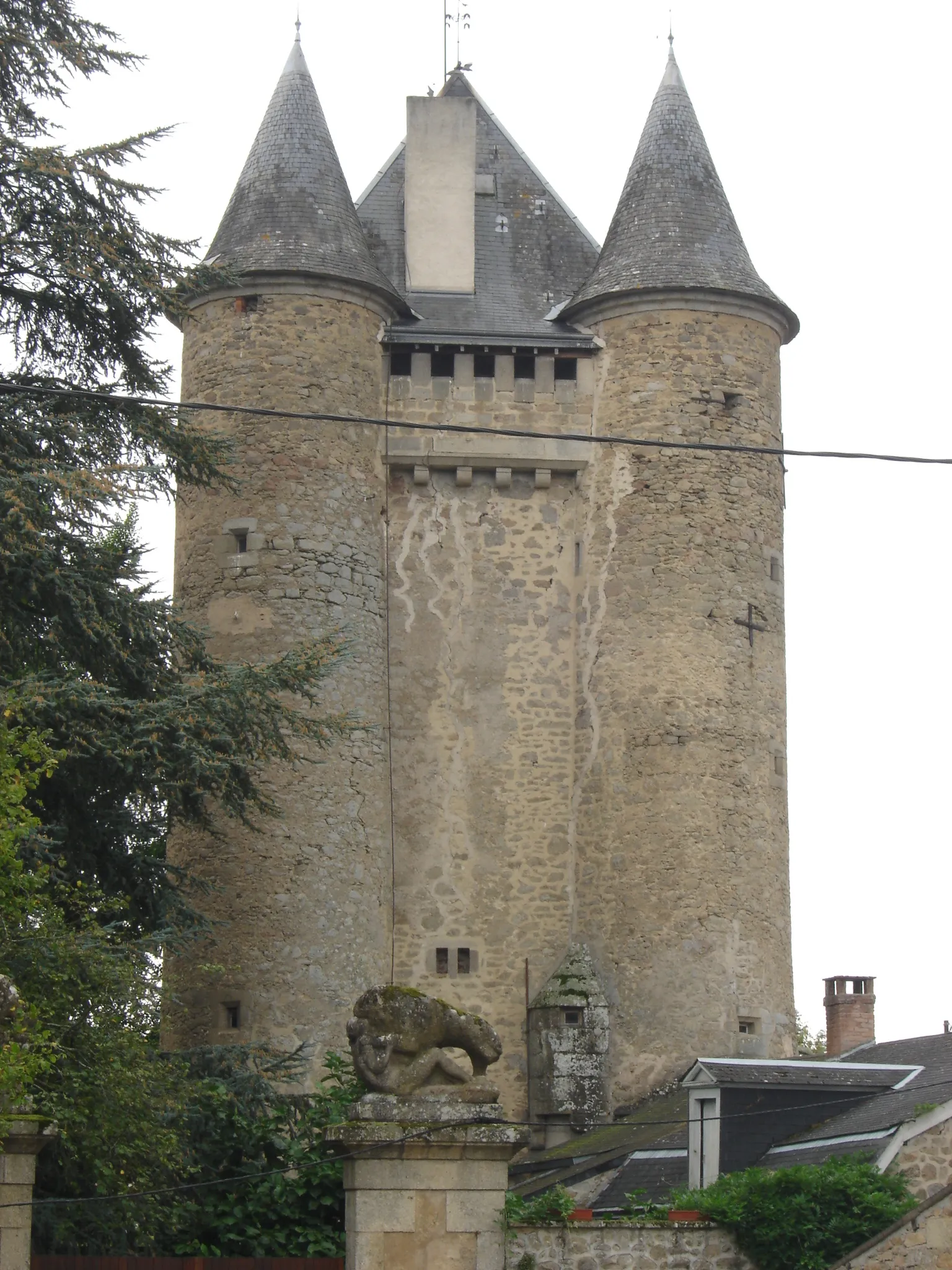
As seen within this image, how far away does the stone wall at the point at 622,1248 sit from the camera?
14539mm

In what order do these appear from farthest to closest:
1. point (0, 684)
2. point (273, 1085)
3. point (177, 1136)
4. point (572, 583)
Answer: point (572, 583), point (273, 1085), point (0, 684), point (177, 1136)

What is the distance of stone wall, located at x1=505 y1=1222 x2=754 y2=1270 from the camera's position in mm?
14539

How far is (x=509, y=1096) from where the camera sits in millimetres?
23812

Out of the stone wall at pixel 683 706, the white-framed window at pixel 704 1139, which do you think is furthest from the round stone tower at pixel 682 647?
the white-framed window at pixel 704 1139

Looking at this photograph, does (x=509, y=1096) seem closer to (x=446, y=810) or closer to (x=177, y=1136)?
(x=446, y=810)

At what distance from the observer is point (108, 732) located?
18391 mm

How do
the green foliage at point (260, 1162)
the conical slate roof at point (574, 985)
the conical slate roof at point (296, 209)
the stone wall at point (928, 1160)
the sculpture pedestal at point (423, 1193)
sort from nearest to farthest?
1. the sculpture pedestal at point (423, 1193)
2. the green foliage at point (260, 1162)
3. the stone wall at point (928, 1160)
4. the conical slate roof at point (574, 985)
5. the conical slate roof at point (296, 209)

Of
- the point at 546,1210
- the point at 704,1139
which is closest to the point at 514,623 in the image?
the point at 704,1139

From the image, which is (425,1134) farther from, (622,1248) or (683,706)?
(683,706)

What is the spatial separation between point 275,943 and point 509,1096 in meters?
3.02

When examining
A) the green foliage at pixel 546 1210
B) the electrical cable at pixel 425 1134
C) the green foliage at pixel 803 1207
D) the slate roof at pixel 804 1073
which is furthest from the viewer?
the slate roof at pixel 804 1073

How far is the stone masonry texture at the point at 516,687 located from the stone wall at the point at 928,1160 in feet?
21.0

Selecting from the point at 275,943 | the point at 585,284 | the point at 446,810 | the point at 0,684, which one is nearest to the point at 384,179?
the point at 585,284

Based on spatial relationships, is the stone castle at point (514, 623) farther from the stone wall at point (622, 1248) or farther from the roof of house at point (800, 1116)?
the stone wall at point (622, 1248)
